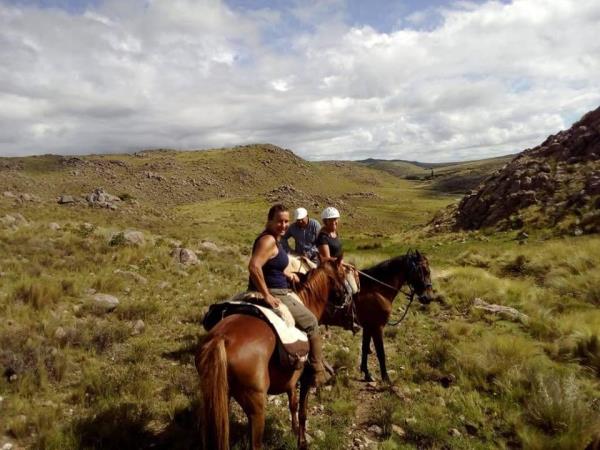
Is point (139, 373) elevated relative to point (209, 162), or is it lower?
lower

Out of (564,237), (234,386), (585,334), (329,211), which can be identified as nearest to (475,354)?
(585,334)

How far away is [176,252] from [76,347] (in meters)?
8.77

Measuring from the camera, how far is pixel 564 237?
21078 mm

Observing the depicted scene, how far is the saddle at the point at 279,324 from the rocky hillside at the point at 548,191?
21.7 metres

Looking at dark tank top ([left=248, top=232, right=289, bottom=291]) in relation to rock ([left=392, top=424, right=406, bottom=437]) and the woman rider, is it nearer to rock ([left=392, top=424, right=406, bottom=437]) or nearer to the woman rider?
the woman rider

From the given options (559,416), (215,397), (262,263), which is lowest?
(559,416)

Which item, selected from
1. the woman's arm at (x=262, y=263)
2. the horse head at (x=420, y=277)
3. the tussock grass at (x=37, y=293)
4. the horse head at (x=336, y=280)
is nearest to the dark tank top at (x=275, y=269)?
the woman's arm at (x=262, y=263)

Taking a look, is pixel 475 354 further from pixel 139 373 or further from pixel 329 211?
pixel 139 373

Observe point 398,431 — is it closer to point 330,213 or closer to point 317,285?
point 317,285

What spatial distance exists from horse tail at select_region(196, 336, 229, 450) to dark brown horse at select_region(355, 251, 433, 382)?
4.34m

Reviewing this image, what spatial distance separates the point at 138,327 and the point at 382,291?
5.38 meters

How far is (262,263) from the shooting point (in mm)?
4938

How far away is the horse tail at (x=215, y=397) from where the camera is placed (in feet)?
12.5

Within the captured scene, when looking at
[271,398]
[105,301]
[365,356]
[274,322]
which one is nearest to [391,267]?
[365,356]
